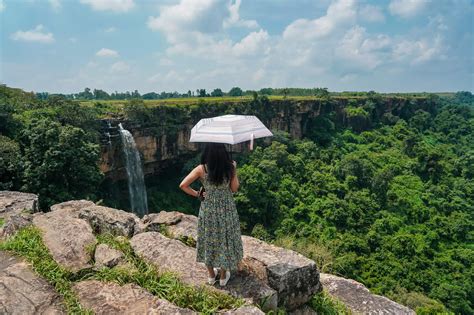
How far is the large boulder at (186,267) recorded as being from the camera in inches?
154

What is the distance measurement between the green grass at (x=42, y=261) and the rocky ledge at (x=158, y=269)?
0.26ft

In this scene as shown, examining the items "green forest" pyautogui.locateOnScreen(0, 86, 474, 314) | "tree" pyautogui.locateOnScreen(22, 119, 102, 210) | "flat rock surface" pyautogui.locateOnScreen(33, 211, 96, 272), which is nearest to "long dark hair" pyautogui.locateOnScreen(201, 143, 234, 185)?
"flat rock surface" pyautogui.locateOnScreen(33, 211, 96, 272)

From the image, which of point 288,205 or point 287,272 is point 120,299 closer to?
point 287,272

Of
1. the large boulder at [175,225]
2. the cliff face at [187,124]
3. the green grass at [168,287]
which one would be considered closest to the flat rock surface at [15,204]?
the large boulder at [175,225]

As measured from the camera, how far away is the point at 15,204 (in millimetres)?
8469

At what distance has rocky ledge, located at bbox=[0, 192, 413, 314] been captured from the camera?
Result: 3754mm

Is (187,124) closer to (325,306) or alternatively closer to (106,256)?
(106,256)

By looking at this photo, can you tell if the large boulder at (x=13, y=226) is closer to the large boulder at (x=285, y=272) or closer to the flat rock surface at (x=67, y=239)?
the flat rock surface at (x=67, y=239)

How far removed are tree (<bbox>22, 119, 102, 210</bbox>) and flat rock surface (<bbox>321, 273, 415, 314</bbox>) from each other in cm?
1276

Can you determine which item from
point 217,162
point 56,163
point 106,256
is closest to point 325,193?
point 56,163

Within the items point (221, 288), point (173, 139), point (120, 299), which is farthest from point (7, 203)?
point (173, 139)

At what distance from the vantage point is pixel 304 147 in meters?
34.8

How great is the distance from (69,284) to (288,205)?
73.6 ft

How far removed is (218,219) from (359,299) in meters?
2.83
